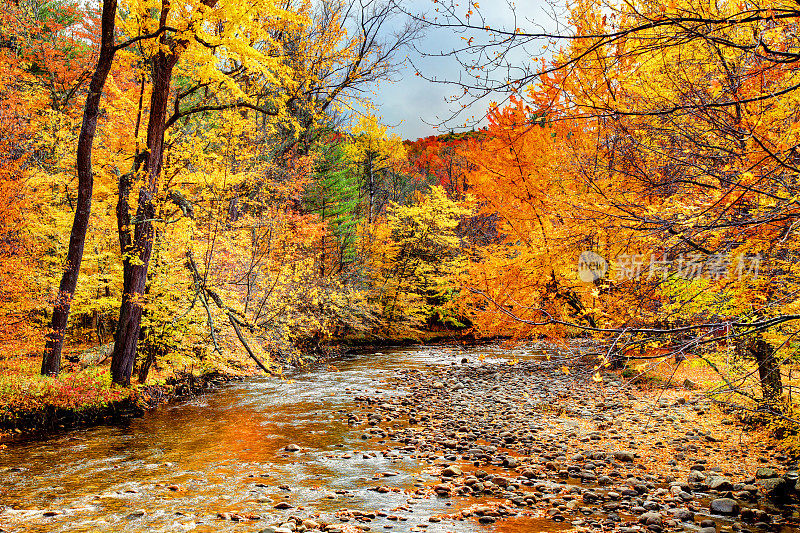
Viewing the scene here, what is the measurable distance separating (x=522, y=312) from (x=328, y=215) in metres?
19.4

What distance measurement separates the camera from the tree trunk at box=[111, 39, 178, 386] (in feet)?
34.1

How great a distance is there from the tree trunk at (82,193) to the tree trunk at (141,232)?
738 mm

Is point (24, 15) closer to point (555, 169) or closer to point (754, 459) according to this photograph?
point (555, 169)

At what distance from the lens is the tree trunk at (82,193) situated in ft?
32.3

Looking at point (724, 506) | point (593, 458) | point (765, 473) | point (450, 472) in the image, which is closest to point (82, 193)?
point (450, 472)

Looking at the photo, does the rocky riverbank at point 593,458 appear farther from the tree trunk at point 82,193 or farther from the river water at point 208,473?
the tree trunk at point 82,193

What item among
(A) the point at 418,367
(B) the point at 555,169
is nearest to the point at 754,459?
(B) the point at 555,169

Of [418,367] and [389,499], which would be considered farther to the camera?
[418,367]

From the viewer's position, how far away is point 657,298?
759cm

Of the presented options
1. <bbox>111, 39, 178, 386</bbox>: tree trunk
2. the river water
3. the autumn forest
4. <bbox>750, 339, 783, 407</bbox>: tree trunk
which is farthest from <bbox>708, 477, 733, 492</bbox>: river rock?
<bbox>111, 39, 178, 386</bbox>: tree trunk

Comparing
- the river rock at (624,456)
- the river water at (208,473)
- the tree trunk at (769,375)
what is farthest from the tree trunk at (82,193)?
the tree trunk at (769,375)

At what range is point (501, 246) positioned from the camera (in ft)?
43.9

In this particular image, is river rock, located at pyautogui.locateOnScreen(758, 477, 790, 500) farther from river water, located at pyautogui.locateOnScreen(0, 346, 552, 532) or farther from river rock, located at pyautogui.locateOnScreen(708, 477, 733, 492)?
river water, located at pyautogui.locateOnScreen(0, 346, 552, 532)

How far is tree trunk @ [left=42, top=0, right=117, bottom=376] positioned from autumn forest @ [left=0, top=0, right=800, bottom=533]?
2.0 inches
